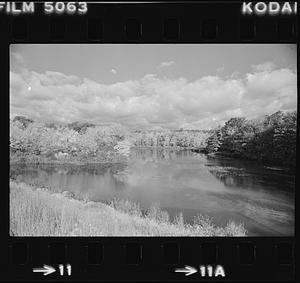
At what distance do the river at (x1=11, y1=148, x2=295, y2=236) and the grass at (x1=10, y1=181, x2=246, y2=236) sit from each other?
96 millimetres

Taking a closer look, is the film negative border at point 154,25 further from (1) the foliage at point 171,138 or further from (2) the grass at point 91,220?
(2) the grass at point 91,220

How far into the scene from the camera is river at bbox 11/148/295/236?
2.94 meters

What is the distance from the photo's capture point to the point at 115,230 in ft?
9.41

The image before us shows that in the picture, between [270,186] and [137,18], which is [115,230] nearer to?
[270,186]

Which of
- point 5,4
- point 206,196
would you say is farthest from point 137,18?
point 206,196

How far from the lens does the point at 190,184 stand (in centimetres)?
317

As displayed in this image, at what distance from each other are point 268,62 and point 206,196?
1.95m
